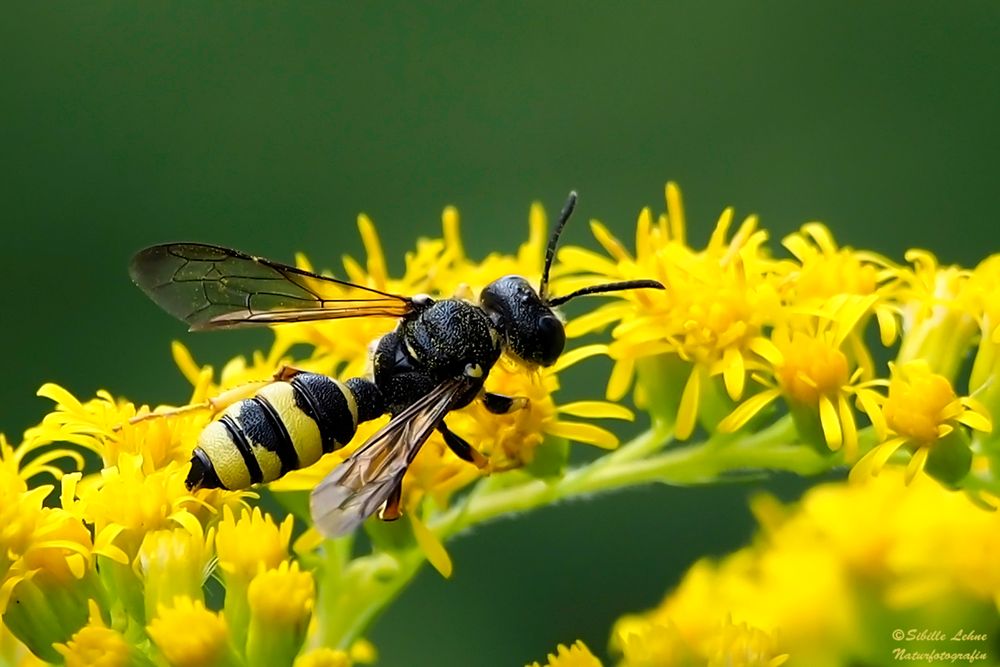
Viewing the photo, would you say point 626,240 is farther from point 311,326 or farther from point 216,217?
point 311,326

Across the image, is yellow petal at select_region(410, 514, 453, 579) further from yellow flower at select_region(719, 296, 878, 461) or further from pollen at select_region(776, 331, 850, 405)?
pollen at select_region(776, 331, 850, 405)

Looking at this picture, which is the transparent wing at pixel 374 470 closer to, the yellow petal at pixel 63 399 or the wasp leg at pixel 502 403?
the wasp leg at pixel 502 403

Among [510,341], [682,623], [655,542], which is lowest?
[655,542]

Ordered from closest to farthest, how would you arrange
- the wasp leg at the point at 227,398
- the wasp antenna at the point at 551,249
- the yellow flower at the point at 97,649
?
the yellow flower at the point at 97,649 < the wasp leg at the point at 227,398 < the wasp antenna at the point at 551,249

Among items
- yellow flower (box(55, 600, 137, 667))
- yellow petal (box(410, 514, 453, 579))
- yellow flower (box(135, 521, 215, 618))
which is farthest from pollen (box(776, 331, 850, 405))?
yellow flower (box(55, 600, 137, 667))

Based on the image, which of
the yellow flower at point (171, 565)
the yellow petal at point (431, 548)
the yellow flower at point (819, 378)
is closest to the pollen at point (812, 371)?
the yellow flower at point (819, 378)

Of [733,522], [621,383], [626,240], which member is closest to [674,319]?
[621,383]

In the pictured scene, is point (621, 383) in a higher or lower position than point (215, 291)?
lower
